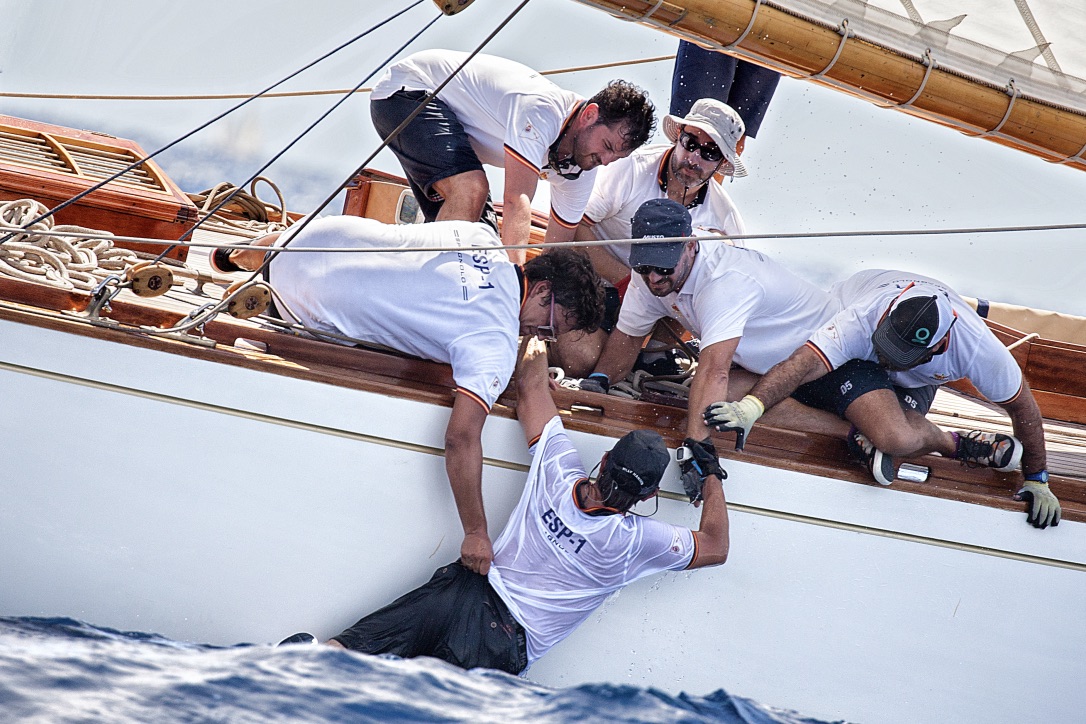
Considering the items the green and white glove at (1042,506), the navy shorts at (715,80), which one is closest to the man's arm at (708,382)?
the green and white glove at (1042,506)

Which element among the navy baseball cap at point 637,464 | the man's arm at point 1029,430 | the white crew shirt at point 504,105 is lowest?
the navy baseball cap at point 637,464

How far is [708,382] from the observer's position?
2.87 m

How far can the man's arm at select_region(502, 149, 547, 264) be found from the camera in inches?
119

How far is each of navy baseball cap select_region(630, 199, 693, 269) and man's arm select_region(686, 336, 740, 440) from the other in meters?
0.26

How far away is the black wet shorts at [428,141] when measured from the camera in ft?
10.4

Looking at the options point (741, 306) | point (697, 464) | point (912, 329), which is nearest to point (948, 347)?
point (912, 329)

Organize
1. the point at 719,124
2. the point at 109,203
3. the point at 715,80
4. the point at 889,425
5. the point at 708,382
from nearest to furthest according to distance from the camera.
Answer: the point at 708,382 → the point at 889,425 → the point at 719,124 → the point at 109,203 → the point at 715,80

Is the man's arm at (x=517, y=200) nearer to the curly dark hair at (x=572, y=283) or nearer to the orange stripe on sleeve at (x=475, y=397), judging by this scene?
the curly dark hair at (x=572, y=283)

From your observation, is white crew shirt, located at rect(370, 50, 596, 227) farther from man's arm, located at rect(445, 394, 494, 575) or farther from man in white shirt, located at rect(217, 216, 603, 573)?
man's arm, located at rect(445, 394, 494, 575)

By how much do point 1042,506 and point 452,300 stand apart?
1.73m

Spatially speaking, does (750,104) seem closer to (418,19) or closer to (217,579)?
(217,579)

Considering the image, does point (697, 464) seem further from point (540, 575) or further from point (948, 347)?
point (948, 347)

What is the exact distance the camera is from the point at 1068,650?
3029 millimetres

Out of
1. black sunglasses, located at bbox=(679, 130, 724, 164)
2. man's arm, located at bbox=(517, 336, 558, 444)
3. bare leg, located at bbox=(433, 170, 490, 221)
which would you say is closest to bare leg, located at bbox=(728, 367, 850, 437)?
man's arm, located at bbox=(517, 336, 558, 444)
